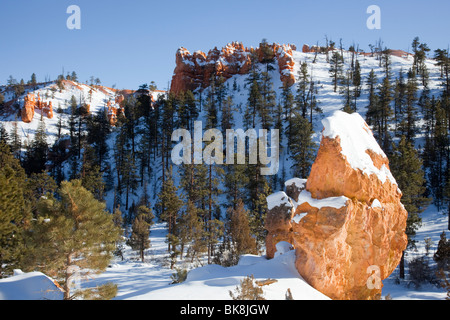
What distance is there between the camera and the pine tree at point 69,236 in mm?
9188

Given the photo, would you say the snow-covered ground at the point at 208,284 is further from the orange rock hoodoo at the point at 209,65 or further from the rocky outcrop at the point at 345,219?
the orange rock hoodoo at the point at 209,65

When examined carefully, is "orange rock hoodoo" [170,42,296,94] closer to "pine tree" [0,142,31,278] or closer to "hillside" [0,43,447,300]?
"hillside" [0,43,447,300]

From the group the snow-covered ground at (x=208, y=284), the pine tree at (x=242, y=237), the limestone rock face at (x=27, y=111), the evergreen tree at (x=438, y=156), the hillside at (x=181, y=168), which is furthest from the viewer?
the limestone rock face at (x=27, y=111)

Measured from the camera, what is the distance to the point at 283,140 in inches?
1693

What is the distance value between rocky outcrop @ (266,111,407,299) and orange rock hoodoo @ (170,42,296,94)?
5578cm

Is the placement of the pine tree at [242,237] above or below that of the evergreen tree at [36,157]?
below

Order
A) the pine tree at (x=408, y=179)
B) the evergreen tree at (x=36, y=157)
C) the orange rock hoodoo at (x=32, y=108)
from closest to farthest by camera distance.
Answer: the pine tree at (x=408, y=179) < the evergreen tree at (x=36, y=157) < the orange rock hoodoo at (x=32, y=108)

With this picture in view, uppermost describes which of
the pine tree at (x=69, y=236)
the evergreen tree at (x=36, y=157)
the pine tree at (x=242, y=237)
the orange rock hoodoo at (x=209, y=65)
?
the orange rock hoodoo at (x=209, y=65)

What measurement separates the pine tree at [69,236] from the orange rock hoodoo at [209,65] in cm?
5499

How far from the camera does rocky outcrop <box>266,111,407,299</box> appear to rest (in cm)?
862

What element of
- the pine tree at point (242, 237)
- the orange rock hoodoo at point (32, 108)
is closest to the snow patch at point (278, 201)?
the pine tree at point (242, 237)

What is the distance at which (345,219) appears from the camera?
839 centimetres
